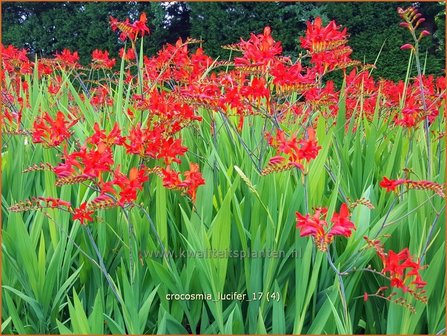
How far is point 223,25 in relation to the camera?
4961mm

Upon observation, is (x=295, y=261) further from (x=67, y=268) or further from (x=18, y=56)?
(x=18, y=56)

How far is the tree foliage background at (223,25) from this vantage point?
184 inches

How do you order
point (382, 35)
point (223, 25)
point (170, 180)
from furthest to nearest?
point (223, 25), point (382, 35), point (170, 180)

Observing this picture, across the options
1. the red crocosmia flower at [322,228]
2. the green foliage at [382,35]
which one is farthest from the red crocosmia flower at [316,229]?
the green foliage at [382,35]

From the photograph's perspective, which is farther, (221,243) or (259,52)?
(259,52)

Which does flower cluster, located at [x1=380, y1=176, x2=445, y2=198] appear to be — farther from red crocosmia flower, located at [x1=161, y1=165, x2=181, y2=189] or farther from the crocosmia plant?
red crocosmia flower, located at [x1=161, y1=165, x2=181, y2=189]

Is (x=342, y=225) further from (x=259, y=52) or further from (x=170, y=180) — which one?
(x=259, y=52)

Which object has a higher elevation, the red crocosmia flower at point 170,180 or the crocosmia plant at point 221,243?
the red crocosmia flower at point 170,180

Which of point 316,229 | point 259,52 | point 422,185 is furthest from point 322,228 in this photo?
point 259,52

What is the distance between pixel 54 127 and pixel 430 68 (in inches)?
165

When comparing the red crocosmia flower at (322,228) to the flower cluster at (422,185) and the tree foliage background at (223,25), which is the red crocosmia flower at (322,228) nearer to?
the flower cluster at (422,185)

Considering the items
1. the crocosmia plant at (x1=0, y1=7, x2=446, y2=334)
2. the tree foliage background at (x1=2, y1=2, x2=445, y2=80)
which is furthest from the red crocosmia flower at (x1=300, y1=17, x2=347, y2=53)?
the tree foliage background at (x1=2, y1=2, x2=445, y2=80)

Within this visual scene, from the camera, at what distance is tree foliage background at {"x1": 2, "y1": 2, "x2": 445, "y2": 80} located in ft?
15.3

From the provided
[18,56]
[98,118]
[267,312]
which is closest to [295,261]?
[267,312]
